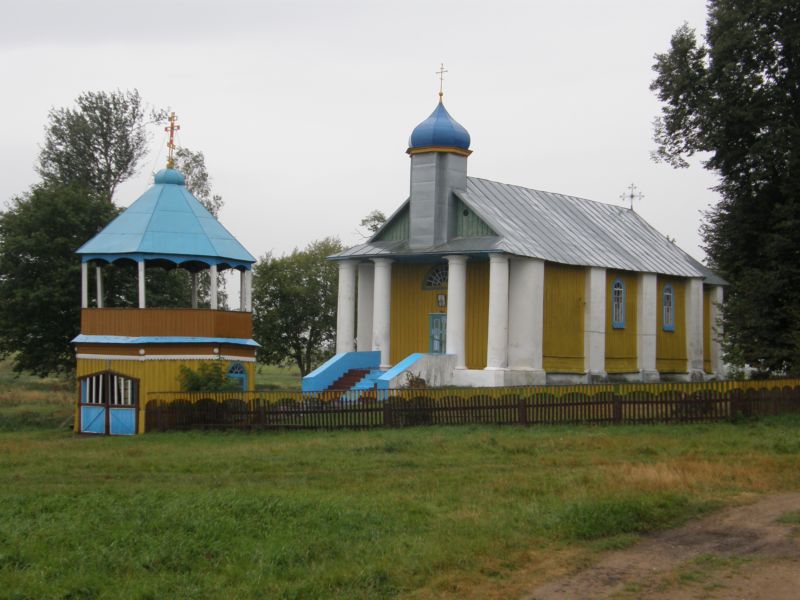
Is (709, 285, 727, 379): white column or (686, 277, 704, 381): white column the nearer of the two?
(686, 277, 704, 381): white column

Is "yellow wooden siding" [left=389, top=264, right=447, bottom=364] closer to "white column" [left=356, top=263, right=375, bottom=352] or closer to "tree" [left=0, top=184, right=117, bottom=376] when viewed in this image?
"white column" [left=356, top=263, right=375, bottom=352]

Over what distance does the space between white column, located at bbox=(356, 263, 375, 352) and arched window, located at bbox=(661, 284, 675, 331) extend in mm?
10437

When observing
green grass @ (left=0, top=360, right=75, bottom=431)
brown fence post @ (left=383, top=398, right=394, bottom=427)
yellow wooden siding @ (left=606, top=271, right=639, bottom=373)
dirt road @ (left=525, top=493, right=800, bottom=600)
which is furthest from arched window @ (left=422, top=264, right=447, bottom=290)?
dirt road @ (left=525, top=493, right=800, bottom=600)

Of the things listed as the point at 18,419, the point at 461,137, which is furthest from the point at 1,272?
the point at 461,137

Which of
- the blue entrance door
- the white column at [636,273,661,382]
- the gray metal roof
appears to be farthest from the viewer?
the white column at [636,273,661,382]

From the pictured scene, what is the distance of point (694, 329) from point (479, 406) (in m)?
17.8

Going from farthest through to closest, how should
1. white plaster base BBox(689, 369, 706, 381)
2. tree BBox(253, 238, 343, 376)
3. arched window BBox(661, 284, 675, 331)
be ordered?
tree BBox(253, 238, 343, 376) < white plaster base BBox(689, 369, 706, 381) < arched window BBox(661, 284, 675, 331)

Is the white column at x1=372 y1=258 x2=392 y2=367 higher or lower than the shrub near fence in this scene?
higher

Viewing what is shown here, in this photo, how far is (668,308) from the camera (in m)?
39.2

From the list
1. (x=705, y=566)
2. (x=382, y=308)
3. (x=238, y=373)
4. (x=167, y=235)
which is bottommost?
(x=705, y=566)

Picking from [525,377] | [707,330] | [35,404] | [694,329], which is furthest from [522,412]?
[35,404]

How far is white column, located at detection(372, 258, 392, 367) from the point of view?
1324 inches

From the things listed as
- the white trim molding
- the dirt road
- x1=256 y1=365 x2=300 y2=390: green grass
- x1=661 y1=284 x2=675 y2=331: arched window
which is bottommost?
x1=256 y1=365 x2=300 y2=390: green grass

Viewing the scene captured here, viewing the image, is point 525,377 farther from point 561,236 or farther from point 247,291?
point 247,291
